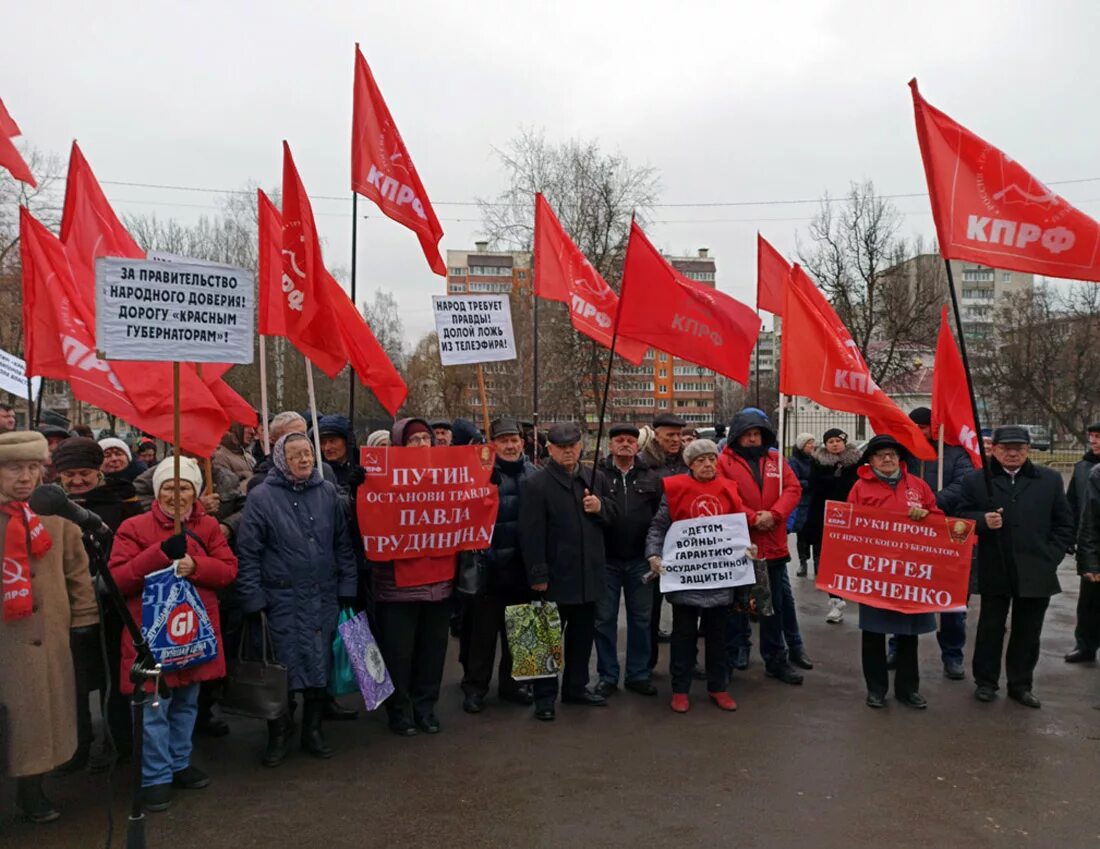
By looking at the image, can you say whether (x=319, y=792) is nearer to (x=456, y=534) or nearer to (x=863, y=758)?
(x=456, y=534)

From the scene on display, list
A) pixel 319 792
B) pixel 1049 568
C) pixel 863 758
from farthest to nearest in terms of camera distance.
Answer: pixel 1049 568 → pixel 863 758 → pixel 319 792

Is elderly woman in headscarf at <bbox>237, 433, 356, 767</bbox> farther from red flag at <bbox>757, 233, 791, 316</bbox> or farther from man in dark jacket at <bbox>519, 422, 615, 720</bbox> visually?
red flag at <bbox>757, 233, 791, 316</bbox>

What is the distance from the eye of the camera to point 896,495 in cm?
615

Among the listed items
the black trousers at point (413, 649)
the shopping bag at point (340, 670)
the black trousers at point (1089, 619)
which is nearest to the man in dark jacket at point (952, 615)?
the black trousers at point (1089, 619)

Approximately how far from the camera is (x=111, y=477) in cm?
605

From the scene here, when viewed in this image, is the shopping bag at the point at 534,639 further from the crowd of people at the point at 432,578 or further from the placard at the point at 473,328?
the placard at the point at 473,328

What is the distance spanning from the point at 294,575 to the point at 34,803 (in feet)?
5.42

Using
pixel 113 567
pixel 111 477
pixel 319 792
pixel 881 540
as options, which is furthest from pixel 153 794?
pixel 881 540

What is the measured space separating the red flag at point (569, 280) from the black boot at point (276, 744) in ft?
15.6

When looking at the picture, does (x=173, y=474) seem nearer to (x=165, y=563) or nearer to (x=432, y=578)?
(x=165, y=563)

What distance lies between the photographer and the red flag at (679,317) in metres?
6.55

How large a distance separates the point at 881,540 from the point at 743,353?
5.89 ft

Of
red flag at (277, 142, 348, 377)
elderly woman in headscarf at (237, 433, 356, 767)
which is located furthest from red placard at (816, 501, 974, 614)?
red flag at (277, 142, 348, 377)

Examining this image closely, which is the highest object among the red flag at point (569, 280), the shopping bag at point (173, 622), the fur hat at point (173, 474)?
the red flag at point (569, 280)
